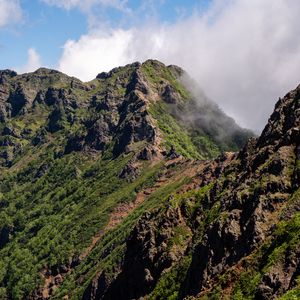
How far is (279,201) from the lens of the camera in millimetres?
112188

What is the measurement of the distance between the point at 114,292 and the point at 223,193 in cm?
4545

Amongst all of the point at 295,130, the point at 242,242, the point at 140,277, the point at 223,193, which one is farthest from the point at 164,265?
the point at 295,130

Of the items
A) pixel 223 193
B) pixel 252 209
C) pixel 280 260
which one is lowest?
pixel 280 260

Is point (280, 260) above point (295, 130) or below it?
below

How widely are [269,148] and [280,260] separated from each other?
41.4 meters

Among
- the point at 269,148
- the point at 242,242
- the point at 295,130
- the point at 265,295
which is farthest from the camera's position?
the point at 269,148

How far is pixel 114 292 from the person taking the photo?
163 metres

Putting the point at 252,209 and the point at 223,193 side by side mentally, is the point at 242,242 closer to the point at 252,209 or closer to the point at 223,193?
the point at 252,209

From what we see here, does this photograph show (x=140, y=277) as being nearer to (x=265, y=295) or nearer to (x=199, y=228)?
(x=199, y=228)

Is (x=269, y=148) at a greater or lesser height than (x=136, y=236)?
greater

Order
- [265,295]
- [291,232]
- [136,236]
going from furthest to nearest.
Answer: [136,236] → [291,232] → [265,295]

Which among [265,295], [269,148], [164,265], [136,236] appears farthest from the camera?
[136,236]

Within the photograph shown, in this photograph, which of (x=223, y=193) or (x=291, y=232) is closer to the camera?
(x=291, y=232)

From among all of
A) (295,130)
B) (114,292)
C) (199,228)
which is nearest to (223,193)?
(199,228)
